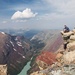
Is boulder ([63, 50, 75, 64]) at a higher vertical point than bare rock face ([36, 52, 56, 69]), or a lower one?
higher

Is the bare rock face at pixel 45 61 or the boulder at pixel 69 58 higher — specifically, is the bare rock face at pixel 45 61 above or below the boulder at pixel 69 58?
below

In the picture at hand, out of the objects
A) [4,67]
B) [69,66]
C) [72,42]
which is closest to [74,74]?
[69,66]

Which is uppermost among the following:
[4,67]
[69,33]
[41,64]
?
[69,33]

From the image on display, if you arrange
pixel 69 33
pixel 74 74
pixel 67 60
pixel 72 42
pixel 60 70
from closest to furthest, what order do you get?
pixel 74 74 → pixel 60 70 → pixel 67 60 → pixel 72 42 → pixel 69 33

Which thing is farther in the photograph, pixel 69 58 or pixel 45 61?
pixel 45 61

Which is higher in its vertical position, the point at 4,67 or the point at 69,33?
the point at 69,33

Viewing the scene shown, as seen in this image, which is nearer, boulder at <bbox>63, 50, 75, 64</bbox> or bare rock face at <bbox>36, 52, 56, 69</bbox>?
boulder at <bbox>63, 50, 75, 64</bbox>

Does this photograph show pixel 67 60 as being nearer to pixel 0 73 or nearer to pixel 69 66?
pixel 69 66

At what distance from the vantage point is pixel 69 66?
113 ft

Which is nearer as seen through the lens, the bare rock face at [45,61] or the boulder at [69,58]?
the boulder at [69,58]

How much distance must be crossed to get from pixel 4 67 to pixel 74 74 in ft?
50.4

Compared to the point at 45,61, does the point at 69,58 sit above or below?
above

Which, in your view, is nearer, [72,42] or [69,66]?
[69,66]

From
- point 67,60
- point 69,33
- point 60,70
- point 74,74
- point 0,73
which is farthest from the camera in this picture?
point 69,33
